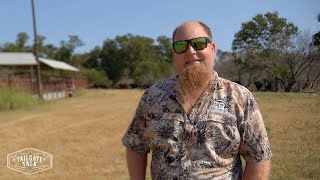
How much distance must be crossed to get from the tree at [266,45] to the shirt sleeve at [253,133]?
2.35 metres

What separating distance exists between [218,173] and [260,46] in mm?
2708

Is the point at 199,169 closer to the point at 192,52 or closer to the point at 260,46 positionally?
the point at 192,52

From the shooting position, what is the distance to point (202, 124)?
2174mm

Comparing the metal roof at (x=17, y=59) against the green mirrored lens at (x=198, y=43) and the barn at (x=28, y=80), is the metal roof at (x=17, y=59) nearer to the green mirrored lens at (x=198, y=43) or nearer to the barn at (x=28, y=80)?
the barn at (x=28, y=80)

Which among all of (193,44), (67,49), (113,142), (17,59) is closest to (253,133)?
(193,44)

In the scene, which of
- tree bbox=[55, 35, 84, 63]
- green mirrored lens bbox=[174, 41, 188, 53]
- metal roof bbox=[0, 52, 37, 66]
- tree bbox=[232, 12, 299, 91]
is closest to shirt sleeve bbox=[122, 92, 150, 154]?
green mirrored lens bbox=[174, 41, 188, 53]

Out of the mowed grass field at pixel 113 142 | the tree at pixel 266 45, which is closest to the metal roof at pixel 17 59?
the mowed grass field at pixel 113 142

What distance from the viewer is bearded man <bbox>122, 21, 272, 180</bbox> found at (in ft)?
7.07

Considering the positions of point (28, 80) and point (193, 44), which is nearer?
point (193, 44)

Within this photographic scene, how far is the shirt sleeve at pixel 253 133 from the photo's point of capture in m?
2.14

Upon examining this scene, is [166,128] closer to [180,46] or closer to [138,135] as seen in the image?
[138,135]

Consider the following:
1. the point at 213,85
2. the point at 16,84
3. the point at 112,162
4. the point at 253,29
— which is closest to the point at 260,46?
the point at 253,29
